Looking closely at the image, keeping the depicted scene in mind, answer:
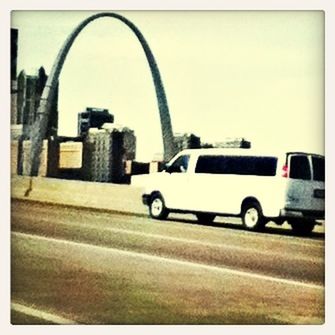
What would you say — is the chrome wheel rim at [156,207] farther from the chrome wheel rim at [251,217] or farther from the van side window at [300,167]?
the van side window at [300,167]

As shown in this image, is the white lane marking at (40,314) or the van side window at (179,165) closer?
the white lane marking at (40,314)

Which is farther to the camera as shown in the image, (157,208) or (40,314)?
(157,208)

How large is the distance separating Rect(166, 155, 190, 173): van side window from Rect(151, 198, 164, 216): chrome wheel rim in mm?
136

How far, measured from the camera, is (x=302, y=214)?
10.3ft

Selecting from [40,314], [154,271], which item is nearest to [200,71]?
[154,271]

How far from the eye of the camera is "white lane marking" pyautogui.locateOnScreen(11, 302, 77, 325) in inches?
122

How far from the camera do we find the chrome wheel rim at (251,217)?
10.4 ft

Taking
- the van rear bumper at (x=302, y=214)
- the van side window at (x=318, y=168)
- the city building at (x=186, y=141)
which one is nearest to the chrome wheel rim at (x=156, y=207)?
the city building at (x=186, y=141)

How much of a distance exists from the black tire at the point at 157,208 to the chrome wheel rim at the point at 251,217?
1.07ft

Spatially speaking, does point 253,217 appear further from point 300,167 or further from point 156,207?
point 156,207

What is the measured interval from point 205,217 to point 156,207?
0.21 m

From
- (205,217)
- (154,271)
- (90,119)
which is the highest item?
(90,119)

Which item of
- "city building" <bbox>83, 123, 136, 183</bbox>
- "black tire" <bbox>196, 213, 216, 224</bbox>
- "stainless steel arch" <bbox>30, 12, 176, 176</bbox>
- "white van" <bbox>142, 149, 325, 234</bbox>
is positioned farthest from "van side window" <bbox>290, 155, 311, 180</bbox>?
"city building" <bbox>83, 123, 136, 183</bbox>

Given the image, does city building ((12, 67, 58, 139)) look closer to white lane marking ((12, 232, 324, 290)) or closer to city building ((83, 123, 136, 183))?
city building ((83, 123, 136, 183))
